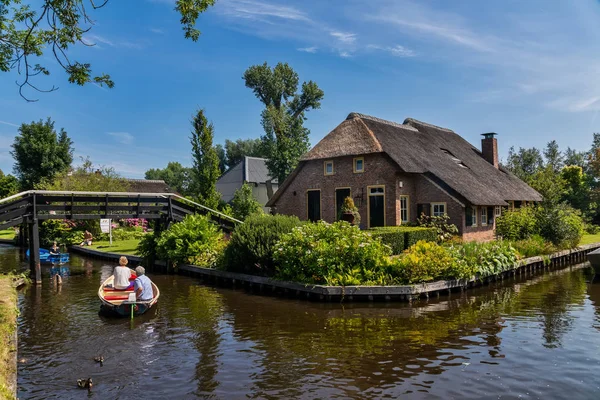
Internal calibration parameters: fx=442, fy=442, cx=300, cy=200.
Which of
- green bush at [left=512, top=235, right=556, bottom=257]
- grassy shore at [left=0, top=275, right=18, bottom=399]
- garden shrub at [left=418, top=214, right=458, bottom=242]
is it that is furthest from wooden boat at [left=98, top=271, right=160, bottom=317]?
green bush at [left=512, top=235, right=556, bottom=257]

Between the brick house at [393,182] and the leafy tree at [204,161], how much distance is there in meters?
4.16

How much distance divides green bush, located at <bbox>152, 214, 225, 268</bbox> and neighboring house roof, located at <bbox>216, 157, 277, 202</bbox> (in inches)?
1033

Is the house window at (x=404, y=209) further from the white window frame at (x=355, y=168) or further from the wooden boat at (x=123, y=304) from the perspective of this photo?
the wooden boat at (x=123, y=304)

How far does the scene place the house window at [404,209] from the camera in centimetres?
2223

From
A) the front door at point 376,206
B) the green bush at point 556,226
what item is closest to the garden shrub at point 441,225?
the front door at point 376,206

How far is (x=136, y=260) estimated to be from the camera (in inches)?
855

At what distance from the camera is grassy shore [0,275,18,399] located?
6144 mm

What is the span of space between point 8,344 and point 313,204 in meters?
18.6

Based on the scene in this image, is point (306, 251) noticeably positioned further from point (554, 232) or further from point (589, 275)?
point (554, 232)

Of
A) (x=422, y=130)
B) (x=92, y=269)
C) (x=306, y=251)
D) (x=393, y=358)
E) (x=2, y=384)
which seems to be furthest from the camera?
(x=422, y=130)

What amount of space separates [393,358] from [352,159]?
16.3 m

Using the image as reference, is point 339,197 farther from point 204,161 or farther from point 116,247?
point 116,247

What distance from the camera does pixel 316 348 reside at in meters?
8.90

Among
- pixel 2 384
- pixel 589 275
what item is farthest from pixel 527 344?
pixel 589 275
